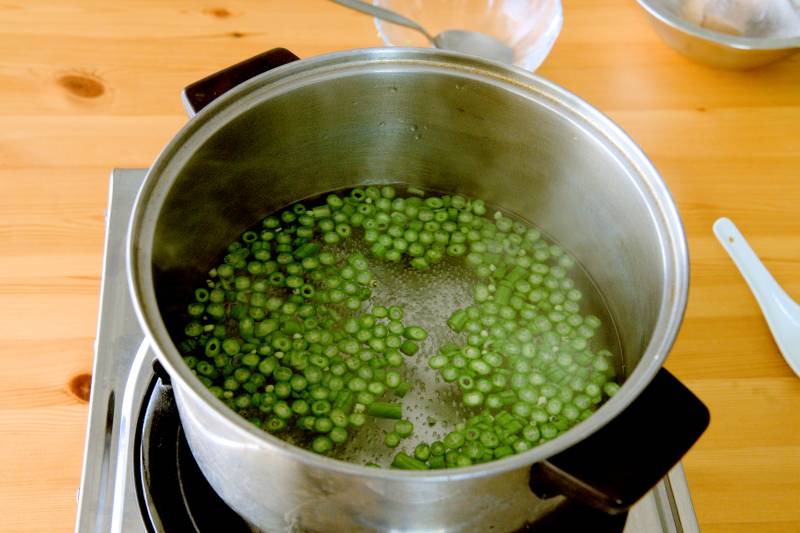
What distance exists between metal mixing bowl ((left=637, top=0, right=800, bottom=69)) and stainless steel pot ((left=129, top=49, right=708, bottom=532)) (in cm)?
44

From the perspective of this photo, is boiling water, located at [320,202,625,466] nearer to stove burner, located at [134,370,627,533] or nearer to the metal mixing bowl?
stove burner, located at [134,370,627,533]

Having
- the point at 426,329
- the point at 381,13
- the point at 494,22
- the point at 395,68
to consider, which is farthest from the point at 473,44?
the point at 426,329

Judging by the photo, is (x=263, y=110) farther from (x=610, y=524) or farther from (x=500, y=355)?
(x=610, y=524)

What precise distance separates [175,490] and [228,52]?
766 millimetres

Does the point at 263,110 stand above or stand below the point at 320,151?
above

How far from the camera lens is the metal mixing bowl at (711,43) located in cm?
116

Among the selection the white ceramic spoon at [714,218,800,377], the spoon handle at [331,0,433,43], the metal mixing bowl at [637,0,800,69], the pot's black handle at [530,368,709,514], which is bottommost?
the white ceramic spoon at [714,218,800,377]

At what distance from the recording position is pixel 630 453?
59 centimetres

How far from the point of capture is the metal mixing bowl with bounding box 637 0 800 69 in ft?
3.80

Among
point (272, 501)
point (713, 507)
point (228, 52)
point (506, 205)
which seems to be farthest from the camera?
point (228, 52)

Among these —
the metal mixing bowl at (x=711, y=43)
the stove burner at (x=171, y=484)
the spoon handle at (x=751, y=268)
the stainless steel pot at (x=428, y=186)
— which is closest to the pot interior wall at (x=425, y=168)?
the stainless steel pot at (x=428, y=186)

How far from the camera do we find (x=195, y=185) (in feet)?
2.64

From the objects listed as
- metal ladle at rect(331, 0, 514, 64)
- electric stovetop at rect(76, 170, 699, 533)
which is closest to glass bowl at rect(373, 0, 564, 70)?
metal ladle at rect(331, 0, 514, 64)

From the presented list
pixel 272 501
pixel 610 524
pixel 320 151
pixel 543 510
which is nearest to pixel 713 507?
pixel 610 524
